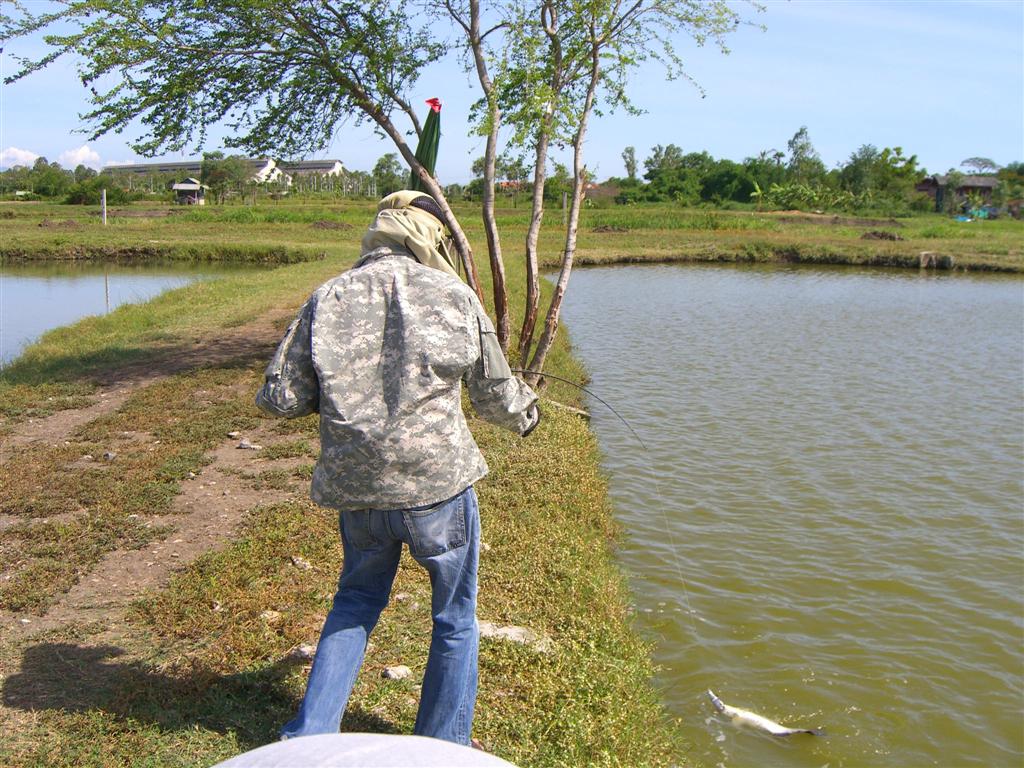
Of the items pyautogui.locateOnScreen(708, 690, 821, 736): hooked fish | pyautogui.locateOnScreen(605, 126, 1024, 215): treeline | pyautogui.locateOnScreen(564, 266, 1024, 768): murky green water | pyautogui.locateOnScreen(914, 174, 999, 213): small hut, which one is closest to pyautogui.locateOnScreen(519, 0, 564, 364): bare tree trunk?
pyautogui.locateOnScreen(564, 266, 1024, 768): murky green water

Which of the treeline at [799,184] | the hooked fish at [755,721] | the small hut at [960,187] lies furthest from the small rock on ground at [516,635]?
the small hut at [960,187]

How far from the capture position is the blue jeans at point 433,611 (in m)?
2.98

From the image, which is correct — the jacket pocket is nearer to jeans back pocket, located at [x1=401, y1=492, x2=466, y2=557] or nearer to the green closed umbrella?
jeans back pocket, located at [x1=401, y1=492, x2=466, y2=557]

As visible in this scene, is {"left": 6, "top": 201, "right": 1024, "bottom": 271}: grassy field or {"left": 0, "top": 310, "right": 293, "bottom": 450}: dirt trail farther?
{"left": 6, "top": 201, "right": 1024, "bottom": 271}: grassy field

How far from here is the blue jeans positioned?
298 cm

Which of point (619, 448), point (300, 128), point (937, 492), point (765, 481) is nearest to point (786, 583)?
point (765, 481)

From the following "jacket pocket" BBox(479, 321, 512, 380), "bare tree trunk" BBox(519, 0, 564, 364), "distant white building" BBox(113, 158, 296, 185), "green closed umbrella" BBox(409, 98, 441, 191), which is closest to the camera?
"jacket pocket" BBox(479, 321, 512, 380)

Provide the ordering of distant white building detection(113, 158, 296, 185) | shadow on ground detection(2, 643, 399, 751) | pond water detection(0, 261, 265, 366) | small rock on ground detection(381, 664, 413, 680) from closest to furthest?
shadow on ground detection(2, 643, 399, 751) → small rock on ground detection(381, 664, 413, 680) → pond water detection(0, 261, 265, 366) → distant white building detection(113, 158, 296, 185)

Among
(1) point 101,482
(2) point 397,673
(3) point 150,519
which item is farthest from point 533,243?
(2) point 397,673

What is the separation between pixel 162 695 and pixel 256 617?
2.41 ft

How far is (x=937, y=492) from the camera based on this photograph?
881cm

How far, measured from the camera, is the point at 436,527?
9.82 feet

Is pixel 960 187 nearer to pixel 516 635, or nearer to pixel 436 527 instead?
pixel 516 635

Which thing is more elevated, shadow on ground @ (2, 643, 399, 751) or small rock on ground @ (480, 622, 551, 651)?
shadow on ground @ (2, 643, 399, 751)
